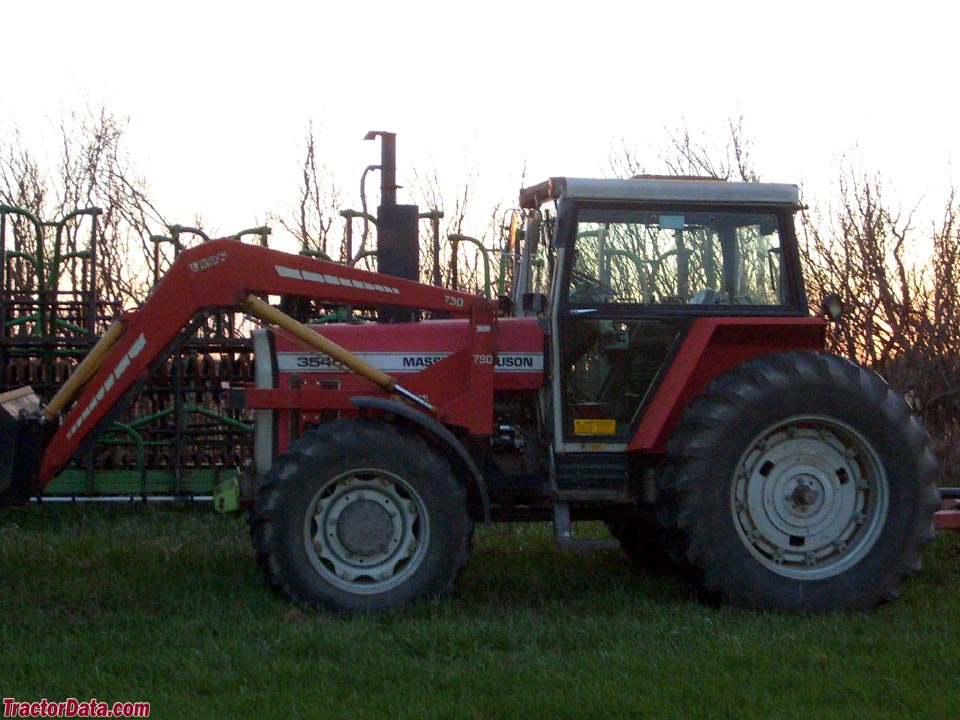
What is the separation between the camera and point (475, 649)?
5180mm

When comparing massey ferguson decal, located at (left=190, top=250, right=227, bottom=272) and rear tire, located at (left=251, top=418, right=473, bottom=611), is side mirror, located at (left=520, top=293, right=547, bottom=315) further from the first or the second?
massey ferguson decal, located at (left=190, top=250, right=227, bottom=272)

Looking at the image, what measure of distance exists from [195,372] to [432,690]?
5707 millimetres

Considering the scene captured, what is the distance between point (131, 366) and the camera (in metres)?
6.29

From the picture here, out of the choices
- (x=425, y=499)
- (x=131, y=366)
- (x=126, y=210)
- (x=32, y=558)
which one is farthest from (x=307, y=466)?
(x=126, y=210)

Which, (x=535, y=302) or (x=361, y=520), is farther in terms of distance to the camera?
(x=535, y=302)

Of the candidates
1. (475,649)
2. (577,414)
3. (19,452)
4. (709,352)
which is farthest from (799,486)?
(19,452)

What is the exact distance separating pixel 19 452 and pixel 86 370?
0.55 meters

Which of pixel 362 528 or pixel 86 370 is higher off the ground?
pixel 86 370

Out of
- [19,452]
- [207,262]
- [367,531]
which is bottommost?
[367,531]

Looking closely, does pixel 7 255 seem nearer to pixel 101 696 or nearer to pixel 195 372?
pixel 195 372

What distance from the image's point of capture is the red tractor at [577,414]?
5.92m
